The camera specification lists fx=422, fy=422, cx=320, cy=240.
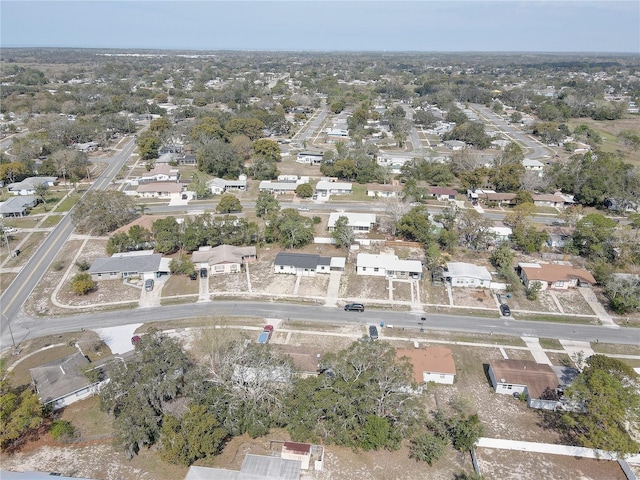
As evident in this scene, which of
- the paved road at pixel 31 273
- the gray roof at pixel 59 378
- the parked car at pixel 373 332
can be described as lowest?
the paved road at pixel 31 273

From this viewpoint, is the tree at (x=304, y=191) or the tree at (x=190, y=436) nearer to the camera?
the tree at (x=190, y=436)

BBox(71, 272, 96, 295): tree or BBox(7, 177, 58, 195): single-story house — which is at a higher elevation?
BBox(71, 272, 96, 295): tree

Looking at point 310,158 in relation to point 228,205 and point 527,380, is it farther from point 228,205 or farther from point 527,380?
point 527,380

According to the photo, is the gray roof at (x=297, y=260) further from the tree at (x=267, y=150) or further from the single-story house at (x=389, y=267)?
the tree at (x=267, y=150)

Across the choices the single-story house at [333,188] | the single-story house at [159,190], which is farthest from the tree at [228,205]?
the single-story house at [333,188]

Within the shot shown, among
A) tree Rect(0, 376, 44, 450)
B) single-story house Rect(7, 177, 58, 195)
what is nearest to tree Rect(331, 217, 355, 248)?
tree Rect(0, 376, 44, 450)

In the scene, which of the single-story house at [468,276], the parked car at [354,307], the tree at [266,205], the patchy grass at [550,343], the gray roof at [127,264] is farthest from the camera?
the tree at [266,205]

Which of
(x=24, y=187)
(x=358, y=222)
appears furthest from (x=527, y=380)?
(x=24, y=187)

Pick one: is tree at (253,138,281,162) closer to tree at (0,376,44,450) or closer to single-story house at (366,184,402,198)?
single-story house at (366,184,402,198)

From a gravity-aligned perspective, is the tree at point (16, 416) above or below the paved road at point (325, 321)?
above
